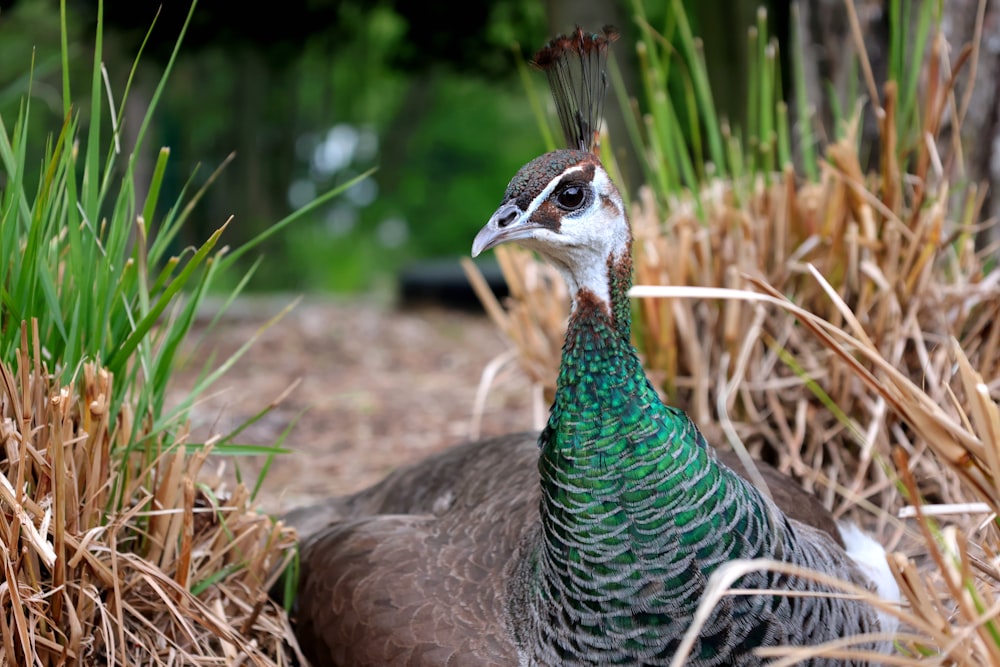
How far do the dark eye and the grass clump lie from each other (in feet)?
1.81

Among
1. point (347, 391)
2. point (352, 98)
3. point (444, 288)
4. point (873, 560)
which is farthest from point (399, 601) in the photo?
point (352, 98)

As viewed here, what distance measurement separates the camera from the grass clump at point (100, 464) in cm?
176

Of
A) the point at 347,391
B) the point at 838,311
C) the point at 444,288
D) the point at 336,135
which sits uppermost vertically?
the point at 838,311

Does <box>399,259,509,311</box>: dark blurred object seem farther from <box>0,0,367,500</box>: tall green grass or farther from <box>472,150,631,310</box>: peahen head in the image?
<box>472,150,631,310</box>: peahen head

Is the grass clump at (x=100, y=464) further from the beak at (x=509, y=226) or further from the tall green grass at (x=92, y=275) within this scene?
the beak at (x=509, y=226)

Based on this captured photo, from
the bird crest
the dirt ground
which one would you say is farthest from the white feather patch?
the dirt ground

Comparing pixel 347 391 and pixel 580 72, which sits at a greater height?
pixel 580 72

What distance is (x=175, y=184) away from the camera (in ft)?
33.2

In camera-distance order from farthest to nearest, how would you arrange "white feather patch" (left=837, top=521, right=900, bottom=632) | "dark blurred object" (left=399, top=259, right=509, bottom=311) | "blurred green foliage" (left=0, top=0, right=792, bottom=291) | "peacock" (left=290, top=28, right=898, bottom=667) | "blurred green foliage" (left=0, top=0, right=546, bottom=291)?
"blurred green foliage" (left=0, top=0, right=546, bottom=291) < "blurred green foliage" (left=0, top=0, right=792, bottom=291) < "dark blurred object" (left=399, top=259, right=509, bottom=311) < "white feather patch" (left=837, top=521, right=900, bottom=632) < "peacock" (left=290, top=28, right=898, bottom=667)

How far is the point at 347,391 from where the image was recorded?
194 inches

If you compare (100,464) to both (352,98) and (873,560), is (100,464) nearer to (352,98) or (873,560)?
(873,560)

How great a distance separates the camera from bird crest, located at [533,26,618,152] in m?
1.92

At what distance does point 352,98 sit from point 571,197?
1283 centimetres

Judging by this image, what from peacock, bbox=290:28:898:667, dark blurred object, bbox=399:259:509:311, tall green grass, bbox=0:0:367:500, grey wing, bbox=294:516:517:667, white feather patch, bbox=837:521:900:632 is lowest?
dark blurred object, bbox=399:259:509:311
